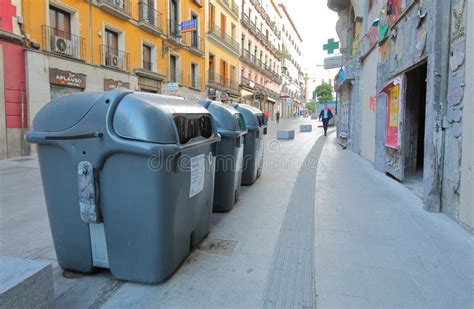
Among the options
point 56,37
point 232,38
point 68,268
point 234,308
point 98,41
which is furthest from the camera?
point 232,38

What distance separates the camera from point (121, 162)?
2391 millimetres

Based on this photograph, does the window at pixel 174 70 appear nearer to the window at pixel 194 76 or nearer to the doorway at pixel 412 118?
Answer: the window at pixel 194 76

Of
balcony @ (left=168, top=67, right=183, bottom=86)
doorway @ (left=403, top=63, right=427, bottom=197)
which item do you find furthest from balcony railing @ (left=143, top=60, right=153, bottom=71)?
doorway @ (left=403, top=63, right=427, bottom=197)

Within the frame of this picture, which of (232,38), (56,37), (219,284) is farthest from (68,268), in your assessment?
(232,38)

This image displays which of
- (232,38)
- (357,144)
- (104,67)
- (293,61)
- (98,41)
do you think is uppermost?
(293,61)

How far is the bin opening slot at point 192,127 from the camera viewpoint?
8.68ft

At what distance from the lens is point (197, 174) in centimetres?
296

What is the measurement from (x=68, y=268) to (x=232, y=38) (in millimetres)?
30950

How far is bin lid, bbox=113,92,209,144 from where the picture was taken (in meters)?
2.29

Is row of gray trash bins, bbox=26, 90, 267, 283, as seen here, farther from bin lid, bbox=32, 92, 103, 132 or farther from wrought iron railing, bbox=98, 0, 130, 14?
wrought iron railing, bbox=98, 0, 130, 14

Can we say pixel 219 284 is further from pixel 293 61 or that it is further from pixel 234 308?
pixel 293 61

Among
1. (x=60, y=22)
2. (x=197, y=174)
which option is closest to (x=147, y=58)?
(x=60, y=22)

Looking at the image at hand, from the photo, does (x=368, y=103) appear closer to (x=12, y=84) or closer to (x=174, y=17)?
(x=12, y=84)

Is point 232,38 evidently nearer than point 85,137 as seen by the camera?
No
